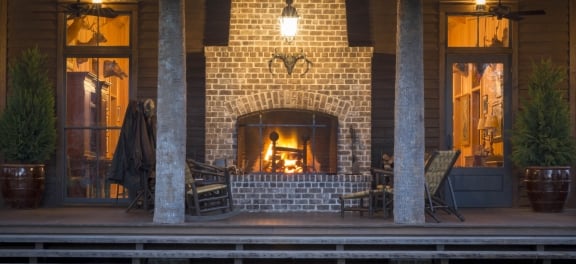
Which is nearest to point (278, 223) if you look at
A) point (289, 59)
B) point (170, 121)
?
point (170, 121)

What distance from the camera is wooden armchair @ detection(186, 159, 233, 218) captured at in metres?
9.78

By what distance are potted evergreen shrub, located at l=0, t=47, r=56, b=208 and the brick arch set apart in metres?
2.24

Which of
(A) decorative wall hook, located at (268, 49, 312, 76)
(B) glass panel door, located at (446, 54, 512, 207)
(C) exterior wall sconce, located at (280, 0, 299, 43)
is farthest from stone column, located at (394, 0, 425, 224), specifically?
(B) glass panel door, located at (446, 54, 512, 207)

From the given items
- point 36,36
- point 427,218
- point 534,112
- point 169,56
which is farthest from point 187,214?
point 534,112

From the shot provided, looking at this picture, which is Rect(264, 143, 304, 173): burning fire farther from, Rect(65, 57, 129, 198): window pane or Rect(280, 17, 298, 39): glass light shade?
Rect(65, 57, 129, 198): window pane

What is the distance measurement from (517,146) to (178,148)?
4.20 metres

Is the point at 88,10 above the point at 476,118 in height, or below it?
above

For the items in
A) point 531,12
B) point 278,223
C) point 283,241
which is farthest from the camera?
point 531,12

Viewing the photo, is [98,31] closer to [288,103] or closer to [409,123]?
[288,103]

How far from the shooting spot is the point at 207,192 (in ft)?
32.6

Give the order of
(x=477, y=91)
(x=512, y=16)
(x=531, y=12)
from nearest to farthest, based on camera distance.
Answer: (x=531, y=12)
(x=512, y=16)
(x=477, y=91)

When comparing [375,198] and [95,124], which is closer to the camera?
[375,198]

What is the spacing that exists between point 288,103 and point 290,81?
0.28 m

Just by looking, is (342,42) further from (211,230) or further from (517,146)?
(211,230)
